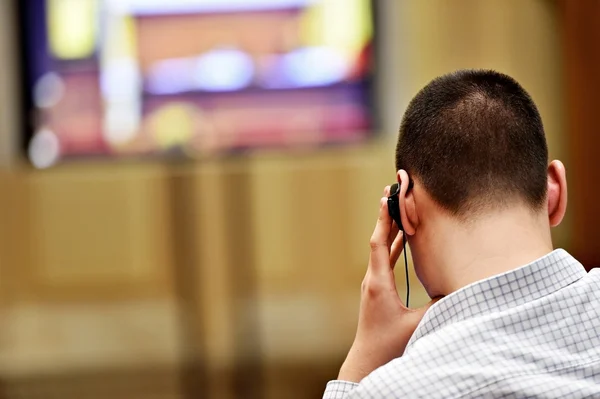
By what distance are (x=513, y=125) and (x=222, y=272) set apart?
277 cm

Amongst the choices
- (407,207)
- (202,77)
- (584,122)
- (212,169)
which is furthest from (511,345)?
(202,77)

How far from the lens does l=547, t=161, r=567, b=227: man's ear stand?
3.26 feet

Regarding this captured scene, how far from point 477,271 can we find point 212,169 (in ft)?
9.21

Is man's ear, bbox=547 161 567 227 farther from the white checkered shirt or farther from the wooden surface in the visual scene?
the wooden surface

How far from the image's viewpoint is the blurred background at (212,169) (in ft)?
11.8

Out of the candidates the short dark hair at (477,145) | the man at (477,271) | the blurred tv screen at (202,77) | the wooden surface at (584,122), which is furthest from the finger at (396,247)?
the blurred tv screen at (202,77)

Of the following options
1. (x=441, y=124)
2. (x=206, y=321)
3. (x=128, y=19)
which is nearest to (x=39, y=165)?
(x=128, y=19)

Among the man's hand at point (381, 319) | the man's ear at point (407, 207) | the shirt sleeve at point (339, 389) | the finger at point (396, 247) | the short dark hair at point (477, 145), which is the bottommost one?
the shirt sleeve at point (339, 389)

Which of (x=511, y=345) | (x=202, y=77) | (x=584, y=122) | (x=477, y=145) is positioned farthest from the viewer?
(x=202, y=77)

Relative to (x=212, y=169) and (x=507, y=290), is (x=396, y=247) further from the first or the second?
(x=212, y=169)

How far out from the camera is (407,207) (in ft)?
3.17

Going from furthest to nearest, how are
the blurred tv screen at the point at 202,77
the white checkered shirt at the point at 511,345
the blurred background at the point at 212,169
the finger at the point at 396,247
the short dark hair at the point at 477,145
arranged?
1. the blurred tv screen at the point at 202,77
2. the blurred background at the point at 212,169
3. the finger at the point at 396,247
4. the short dark hair at the point at 477,145
5. the white checkered shirt at the point at 511,345

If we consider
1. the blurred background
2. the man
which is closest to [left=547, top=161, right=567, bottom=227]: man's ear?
the man

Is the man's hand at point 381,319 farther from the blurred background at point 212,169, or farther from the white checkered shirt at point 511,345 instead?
the blurred background at point 212,169
